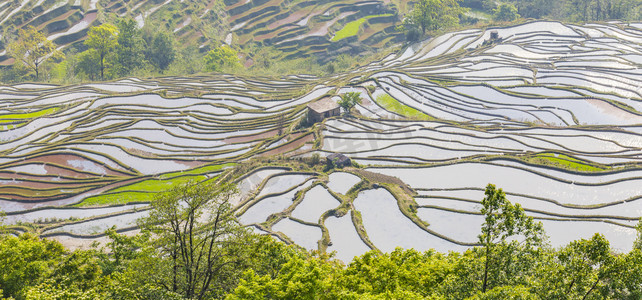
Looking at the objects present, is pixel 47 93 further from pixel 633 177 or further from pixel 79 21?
pixel 633 177

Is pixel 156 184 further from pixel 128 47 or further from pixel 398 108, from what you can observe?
pixel 128 47

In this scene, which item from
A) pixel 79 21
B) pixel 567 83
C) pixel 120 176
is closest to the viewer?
pixel 120 176

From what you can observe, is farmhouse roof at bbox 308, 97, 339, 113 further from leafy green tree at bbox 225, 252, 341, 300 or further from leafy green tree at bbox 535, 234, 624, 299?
leafy green tree at bbox 535, 234, 624, 299

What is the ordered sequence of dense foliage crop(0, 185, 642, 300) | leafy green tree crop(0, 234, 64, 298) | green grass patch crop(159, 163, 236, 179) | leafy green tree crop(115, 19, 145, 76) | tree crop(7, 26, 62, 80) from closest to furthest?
dense foliage crop(0, 185, 642, 300) < leafy green tree crop(0, 234, 64, 298) < green grass patch crop(159, 163, 236, 179) < tree crop(7, 26, 62, 80) < leafy green tree crop(115, 19, 145, 76)

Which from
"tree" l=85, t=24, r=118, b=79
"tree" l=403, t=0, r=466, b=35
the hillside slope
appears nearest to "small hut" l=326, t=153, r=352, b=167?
"tree" l=403, t=0, r=466, b=35

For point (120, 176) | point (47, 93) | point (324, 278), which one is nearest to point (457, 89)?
point (120, 176)

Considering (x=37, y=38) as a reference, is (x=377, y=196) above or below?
below
